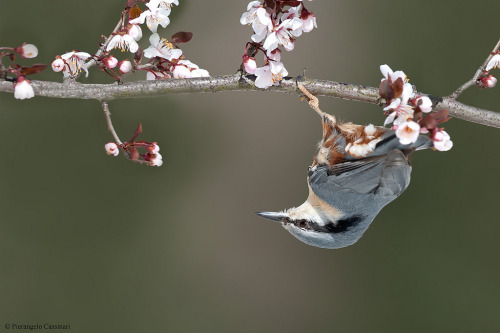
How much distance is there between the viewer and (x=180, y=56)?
3.17 feet

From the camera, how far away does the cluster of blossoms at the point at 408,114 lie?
743mm

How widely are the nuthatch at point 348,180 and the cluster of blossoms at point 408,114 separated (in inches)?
2.8

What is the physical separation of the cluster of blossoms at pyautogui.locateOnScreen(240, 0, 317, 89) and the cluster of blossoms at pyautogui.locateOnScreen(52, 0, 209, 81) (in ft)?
0.37

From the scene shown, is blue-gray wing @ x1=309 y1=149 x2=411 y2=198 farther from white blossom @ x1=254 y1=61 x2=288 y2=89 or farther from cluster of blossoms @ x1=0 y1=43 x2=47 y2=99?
cluster of blossoms @ x1=0 y1=43 x2=47 y2=99

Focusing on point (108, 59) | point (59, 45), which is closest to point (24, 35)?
point (59, 45)

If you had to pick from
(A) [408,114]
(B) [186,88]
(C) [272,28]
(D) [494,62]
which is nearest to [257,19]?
(C) [272,28]

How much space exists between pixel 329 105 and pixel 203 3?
63 cm

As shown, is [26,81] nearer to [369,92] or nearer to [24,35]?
[369,92]

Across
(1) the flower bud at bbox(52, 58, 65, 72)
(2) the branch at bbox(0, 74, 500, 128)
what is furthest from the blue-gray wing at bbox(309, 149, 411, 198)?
(1) the flower bud at bbox(52, 58, 65, 72)

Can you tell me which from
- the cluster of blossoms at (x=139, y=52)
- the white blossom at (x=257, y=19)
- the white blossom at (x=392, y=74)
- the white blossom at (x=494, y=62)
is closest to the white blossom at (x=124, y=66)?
the cluster of blossoms at (x=139, y=52)

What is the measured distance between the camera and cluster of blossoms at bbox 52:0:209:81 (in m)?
0.89

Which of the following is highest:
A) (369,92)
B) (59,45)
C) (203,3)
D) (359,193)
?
(203,3)

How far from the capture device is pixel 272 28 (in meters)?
0.84

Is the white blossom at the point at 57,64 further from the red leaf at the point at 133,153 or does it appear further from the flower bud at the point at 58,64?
the red leaf at the point at 133,153
